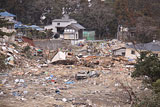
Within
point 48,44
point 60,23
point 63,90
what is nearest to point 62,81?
point 63,90

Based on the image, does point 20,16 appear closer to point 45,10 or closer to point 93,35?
point 45,10

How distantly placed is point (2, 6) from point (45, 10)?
8.07 metres

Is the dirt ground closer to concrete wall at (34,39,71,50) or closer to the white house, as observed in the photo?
concrete wall at (34,39,71,50)

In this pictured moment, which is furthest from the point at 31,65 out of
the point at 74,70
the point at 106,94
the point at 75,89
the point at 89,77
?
the point at 106,94

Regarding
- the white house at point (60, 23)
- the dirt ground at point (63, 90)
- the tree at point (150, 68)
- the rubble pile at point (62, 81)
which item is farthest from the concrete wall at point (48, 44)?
the tree at point (150, 68)

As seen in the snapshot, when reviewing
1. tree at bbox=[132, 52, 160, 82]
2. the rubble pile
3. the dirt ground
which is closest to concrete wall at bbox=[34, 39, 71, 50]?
the rubble pile

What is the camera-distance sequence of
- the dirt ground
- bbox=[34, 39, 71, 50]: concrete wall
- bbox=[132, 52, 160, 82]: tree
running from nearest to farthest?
the dirt ground, bbox=[132, 52, 160, 82]: tree, bbox=[34, 39, 71, 50]: concrete wall

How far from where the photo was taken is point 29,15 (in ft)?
153

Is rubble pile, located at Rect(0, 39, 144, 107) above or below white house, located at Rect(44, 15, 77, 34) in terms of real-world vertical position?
below

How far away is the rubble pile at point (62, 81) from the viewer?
11.8m

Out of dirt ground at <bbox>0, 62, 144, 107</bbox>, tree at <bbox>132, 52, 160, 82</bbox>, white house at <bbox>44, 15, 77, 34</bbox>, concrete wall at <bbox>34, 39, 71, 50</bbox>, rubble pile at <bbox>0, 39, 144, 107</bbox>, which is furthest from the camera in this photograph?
white house at <bbox>44, 15, 77, 34</bbox>

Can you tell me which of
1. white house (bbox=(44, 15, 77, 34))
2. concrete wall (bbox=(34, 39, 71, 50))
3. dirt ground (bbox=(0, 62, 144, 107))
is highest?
white house (bbox=(44, 15, 77, 34))

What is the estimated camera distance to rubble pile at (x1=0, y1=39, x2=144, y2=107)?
1184 cm

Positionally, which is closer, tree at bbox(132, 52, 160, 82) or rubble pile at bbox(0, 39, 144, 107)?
rubble pile at bbox(0, 39, 144, 107)
